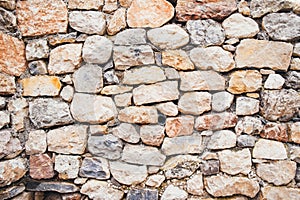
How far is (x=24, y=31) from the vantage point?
154 centimetres

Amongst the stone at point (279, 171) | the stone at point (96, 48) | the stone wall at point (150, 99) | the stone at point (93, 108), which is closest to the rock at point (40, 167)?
the stone wall at point (150, 99)

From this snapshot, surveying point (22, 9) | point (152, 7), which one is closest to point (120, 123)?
point (152, 7)

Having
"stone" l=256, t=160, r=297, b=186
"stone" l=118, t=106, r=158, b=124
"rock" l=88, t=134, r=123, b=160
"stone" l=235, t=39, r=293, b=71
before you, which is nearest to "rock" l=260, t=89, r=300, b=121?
"stone" l=235, t=39, r=293, b=71

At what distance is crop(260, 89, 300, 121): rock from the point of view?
1462mm

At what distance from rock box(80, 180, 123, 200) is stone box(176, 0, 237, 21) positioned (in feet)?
3.29

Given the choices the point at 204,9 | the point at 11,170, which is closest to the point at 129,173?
the point at 11,170

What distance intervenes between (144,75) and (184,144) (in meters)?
0.43

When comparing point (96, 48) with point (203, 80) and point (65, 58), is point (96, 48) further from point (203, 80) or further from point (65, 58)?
point (203, 80)

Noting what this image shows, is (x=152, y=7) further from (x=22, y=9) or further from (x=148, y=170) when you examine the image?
(x=148, y=170)

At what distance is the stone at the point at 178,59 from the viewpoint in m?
1.50

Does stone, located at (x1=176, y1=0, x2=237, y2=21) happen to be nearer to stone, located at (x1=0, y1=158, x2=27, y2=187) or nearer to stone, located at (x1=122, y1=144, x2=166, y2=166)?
stone, located at (x1=122, y1=144, x2=166, y2=166)

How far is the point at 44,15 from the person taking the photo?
1522 millimetres

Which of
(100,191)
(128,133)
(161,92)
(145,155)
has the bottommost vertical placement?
(100,191)

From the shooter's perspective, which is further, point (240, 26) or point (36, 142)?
point (36, 142)
